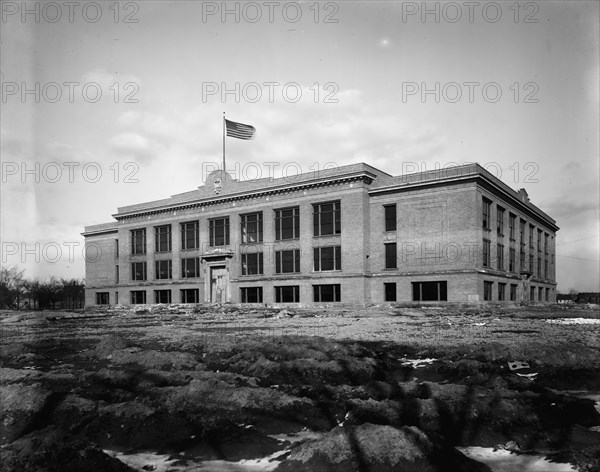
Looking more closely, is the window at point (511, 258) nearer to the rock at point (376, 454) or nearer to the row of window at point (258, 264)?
the row of window at point (258, 264)

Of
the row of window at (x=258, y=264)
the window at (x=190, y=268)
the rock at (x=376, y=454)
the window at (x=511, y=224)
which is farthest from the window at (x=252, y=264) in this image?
the rock at (x=376, y=454)

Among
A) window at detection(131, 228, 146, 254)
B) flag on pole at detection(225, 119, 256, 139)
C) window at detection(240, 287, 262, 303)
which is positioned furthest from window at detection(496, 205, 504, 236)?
window at detection(131, 228, 146, 254)

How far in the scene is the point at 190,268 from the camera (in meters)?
50.2

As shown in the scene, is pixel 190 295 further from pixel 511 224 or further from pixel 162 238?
pixel 511 224

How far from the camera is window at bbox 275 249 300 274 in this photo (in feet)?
139

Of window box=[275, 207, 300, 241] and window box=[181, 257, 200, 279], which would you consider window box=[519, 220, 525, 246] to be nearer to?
window box=[275, 207, 300, 241]

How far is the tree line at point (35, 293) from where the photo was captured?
72.9m

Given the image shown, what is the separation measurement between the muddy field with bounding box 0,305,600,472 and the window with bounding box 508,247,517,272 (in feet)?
118

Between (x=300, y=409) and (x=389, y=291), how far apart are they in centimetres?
3339

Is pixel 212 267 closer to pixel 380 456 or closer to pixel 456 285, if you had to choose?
pixel 456 285

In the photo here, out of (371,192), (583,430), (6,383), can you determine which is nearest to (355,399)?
(583,430)

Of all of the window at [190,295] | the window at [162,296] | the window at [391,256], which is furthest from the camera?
the window at [162,296]

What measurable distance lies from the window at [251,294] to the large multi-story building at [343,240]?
101 mm

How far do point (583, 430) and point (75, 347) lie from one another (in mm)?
11130
